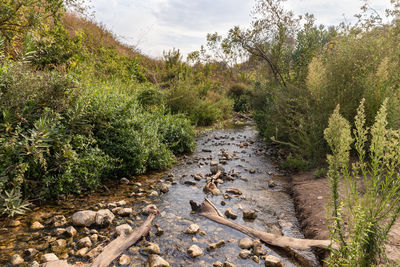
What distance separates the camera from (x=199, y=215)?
3807mm

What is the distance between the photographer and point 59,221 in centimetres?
331

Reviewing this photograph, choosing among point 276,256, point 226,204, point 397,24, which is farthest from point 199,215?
point 397,24

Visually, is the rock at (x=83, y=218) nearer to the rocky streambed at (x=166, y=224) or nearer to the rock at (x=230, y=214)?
the rocky streambed at (x=166, y=224)

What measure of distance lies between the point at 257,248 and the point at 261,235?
0.32 m

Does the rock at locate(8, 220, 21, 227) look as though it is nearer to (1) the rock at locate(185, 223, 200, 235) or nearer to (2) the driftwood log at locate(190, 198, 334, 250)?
(1) the rock at locate(185, 223, 200, 235)

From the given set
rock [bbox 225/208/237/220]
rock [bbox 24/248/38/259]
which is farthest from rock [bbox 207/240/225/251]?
rock [bbox 24/248/38/259]

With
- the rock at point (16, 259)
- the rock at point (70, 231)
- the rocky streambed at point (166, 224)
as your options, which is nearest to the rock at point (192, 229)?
the rocky streambed at point (166, 224)

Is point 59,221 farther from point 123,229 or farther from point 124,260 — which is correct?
point 124,260

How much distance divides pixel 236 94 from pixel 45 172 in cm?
1573

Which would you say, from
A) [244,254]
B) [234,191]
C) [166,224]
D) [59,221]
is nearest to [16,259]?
[59,221]

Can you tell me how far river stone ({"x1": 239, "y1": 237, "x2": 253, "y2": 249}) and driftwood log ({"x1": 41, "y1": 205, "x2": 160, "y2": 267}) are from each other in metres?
1.17

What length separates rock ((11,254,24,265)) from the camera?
98.9 inches

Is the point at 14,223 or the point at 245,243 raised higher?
the point at 245,243

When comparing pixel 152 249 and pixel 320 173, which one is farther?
pixel 320 173
